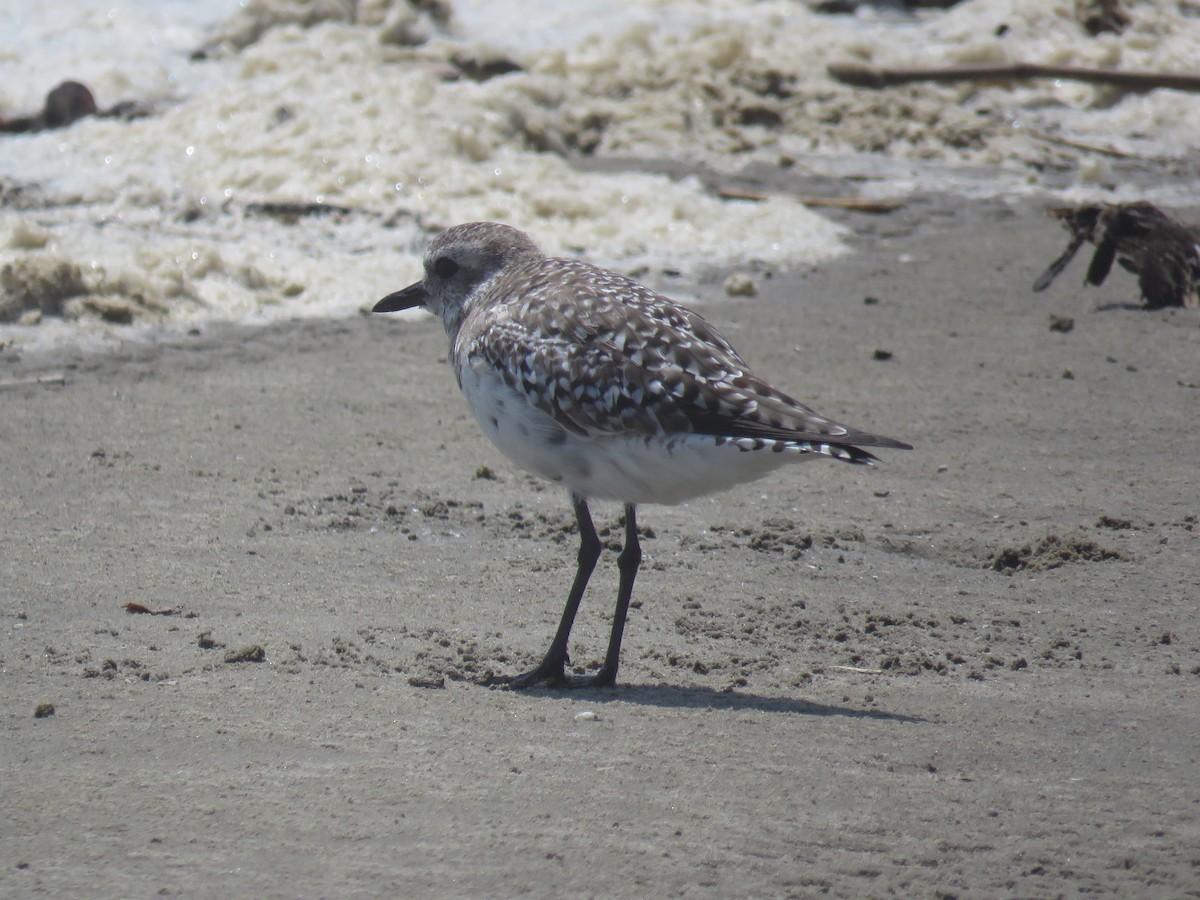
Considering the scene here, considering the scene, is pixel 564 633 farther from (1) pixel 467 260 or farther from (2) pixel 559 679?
(1) pixel 467 260

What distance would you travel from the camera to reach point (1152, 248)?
8.90 m

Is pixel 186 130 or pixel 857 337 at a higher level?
pixel 186 130

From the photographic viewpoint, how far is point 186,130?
11305 millimetres

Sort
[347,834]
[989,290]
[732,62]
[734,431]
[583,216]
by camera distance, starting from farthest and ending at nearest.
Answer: [732,62]
[583,216]
[989,290]
[734,431]
[347,834]

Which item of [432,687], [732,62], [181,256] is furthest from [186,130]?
[432,687]

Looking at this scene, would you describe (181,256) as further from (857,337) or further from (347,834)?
(347,834)

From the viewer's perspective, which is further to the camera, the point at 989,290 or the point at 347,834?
the point at 989,290

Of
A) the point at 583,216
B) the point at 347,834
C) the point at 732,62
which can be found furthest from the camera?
the point at 732,62

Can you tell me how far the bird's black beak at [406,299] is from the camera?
6006 millimetres

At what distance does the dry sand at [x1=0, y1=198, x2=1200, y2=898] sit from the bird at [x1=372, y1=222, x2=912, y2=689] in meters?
0.60

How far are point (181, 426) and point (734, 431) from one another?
346 cm

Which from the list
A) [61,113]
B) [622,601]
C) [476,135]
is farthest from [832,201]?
[622,601]

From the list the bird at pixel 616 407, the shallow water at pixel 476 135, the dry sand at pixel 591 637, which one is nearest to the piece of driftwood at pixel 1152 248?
the dry sand at pixel 591 637

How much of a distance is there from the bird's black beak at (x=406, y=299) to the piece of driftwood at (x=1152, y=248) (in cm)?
469
